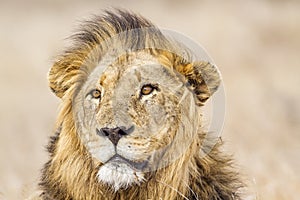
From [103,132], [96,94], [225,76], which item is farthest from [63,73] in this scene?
[225,76]

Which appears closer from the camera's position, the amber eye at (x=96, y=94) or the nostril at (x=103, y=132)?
the nostril at (x=103, y=132)

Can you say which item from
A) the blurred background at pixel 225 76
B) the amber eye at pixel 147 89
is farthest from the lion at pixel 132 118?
the blurred background at pixel 225 76

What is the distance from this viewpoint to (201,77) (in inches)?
206

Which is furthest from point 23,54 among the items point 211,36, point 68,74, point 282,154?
point 68,74

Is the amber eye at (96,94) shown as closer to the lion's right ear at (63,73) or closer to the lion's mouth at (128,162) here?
the lion's right ear at (63,73)

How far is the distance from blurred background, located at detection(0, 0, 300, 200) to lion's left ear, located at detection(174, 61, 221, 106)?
23.6 inches

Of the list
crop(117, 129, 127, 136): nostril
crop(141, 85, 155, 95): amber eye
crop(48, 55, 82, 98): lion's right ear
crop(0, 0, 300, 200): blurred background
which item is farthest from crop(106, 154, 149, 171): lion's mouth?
crop(0, 0, 300, 200): blurred background

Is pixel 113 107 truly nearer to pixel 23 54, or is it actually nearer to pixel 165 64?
pixel 165 64

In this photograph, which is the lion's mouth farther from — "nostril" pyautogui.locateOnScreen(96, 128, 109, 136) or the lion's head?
"nostril" pyautogui.locateOnScreen(96, 128, 109, 136)

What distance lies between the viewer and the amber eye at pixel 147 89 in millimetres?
5047

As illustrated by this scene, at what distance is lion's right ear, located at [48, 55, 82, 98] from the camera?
5.37 metres

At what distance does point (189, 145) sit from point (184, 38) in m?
0.58

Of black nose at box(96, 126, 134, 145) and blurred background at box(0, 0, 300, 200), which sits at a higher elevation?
blurred background at box(0, 0, 300, 200)

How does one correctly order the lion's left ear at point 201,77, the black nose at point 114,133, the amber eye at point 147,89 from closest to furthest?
Result: 1. the black nose at point 114,133
2. the amber eye at point 147,89
3. the lion's left ear at point 201,77
